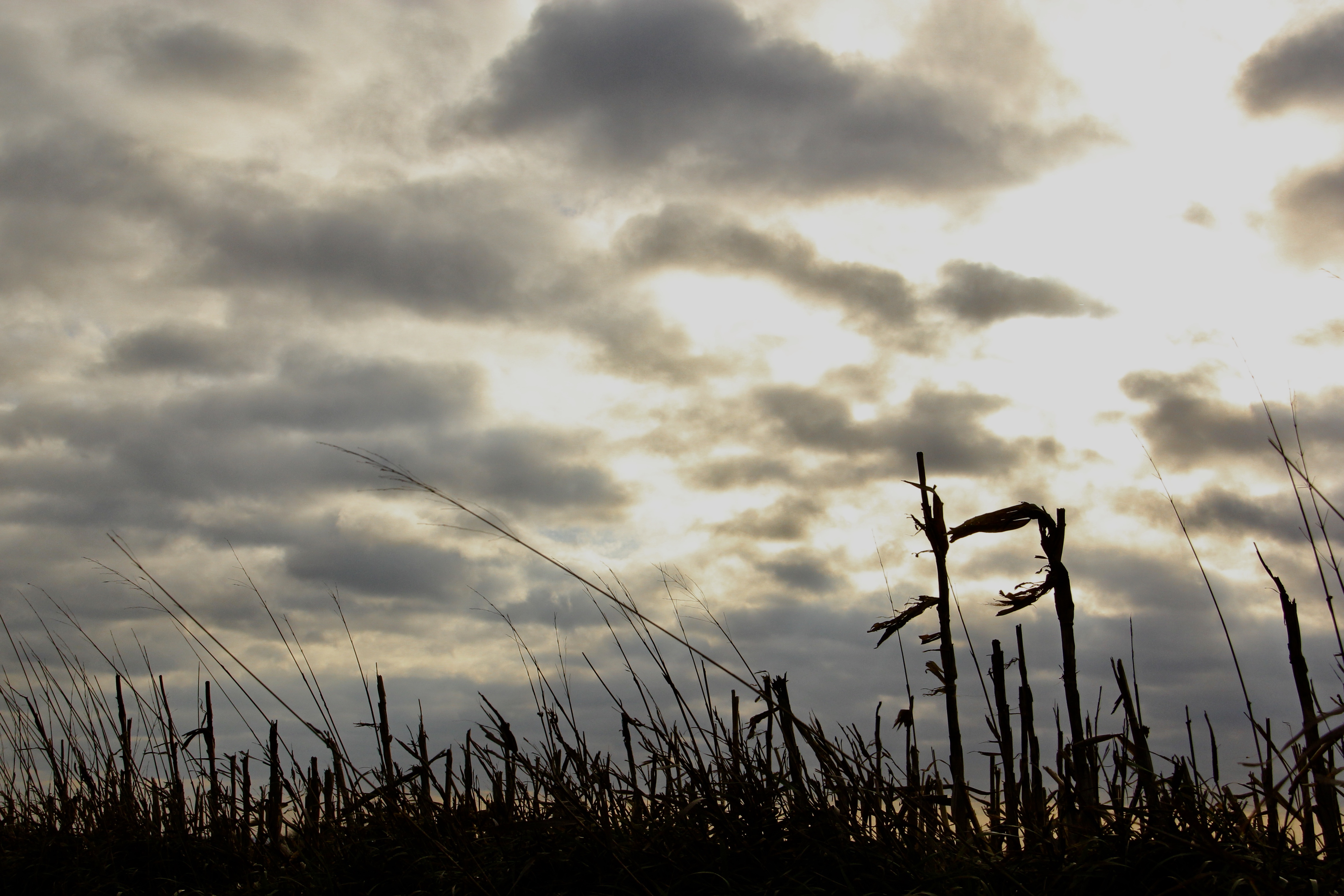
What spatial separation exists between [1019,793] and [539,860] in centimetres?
185

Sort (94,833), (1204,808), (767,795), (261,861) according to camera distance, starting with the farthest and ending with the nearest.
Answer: (94,833)
(261,861)
(767,795)
(1204,808)

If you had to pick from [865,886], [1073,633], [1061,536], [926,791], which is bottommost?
[865,886]

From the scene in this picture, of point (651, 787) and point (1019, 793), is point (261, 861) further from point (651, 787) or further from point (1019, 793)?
point (1019, 793)

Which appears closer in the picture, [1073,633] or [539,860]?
[539,860]

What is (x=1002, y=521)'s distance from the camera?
7.26m

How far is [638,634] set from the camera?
3.92 m

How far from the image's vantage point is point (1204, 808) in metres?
3.03

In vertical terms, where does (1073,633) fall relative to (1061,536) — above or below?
below

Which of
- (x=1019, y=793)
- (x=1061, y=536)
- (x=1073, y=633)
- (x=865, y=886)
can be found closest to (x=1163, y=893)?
(x=865, y=886)

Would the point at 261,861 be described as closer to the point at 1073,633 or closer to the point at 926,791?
the point at 926,791

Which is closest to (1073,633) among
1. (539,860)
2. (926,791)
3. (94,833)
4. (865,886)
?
(926,791)

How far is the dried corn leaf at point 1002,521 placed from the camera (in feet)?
22.9

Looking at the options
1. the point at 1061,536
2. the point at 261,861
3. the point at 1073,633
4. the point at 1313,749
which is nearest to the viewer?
the point at 1313,749

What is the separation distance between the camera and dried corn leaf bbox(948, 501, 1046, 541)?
696cm
